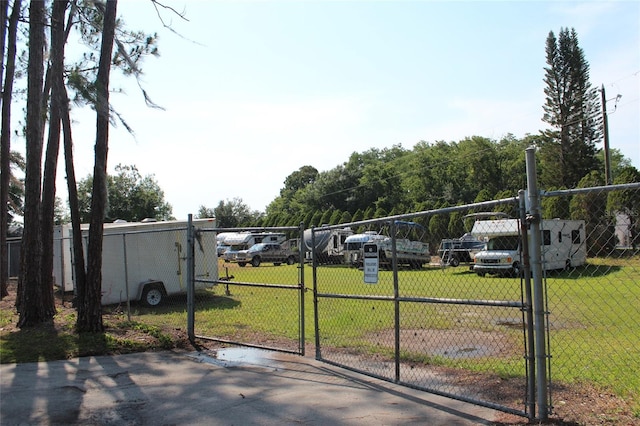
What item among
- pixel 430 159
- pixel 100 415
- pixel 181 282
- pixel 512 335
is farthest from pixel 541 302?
pixel 430 159

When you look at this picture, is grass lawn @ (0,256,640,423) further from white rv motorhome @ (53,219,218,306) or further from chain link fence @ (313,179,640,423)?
white rv motorhome @ (53,219,218,306)

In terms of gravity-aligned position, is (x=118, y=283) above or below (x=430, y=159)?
below

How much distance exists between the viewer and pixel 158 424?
16.3 feet

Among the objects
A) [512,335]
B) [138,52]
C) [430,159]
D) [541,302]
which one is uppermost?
[430,159]

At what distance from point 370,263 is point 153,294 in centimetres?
946

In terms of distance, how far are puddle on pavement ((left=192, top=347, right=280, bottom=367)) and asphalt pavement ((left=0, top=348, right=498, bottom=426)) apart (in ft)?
0.10

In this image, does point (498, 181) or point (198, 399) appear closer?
point (198, 399)

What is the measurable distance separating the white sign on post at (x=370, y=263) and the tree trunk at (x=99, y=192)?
17.4 feet

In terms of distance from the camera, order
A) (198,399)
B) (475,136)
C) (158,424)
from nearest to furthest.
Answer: (158,424), (198,399), (475,136)

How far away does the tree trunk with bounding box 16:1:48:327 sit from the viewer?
394 inches

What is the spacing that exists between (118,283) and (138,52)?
19.6ft

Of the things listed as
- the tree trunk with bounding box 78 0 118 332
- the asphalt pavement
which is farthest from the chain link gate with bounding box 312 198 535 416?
the tree trunk with bounding box 78 0 118 332

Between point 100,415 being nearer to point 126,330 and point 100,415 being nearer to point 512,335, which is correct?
point 126,330

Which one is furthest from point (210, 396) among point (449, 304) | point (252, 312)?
point (252, 312)
